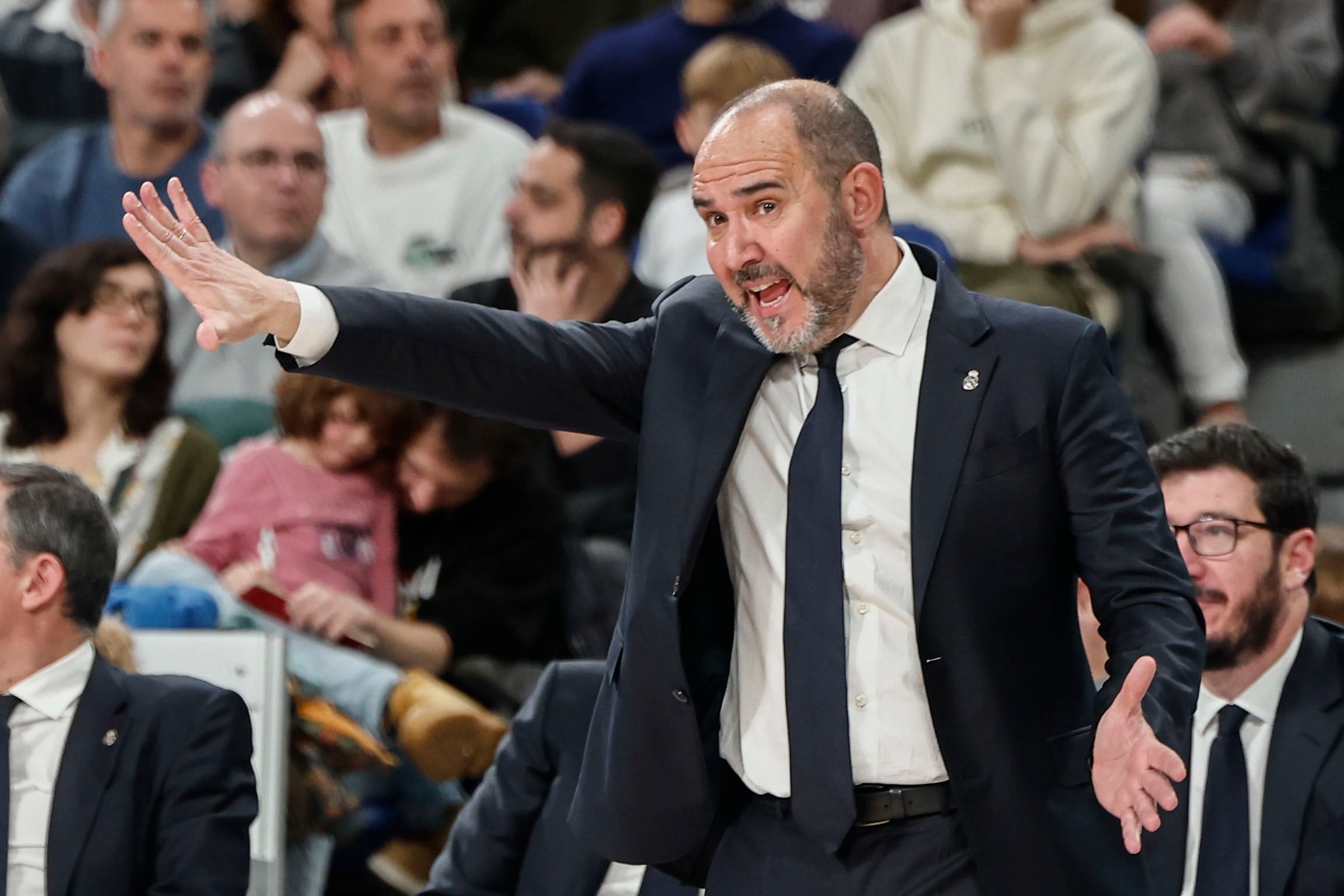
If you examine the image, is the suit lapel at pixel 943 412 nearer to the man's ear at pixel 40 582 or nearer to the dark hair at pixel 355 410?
the man's ear at pixel 40 582

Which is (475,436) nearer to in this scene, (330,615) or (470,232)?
(330,615)

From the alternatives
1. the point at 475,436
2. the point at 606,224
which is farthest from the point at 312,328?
the point at 606,224

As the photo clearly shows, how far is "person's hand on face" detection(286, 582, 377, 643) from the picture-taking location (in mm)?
4008

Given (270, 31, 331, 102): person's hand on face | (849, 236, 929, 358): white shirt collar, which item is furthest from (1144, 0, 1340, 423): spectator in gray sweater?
(849, 236, 929, 358): white shirt collar

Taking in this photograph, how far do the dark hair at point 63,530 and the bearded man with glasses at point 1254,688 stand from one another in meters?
1.67

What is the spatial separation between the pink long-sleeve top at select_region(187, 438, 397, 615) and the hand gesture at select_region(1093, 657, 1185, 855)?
2.42m

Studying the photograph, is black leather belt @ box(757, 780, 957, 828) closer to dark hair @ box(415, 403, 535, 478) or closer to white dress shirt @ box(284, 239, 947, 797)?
white dress shirt @ box(284, 239, 947, 797)

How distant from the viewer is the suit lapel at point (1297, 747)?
2842 millimetres

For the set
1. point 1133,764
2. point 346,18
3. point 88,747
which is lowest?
point 88,747

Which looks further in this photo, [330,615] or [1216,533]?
[330,615]

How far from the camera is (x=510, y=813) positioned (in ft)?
10.6

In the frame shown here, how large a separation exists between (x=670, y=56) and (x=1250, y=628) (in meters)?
3.72

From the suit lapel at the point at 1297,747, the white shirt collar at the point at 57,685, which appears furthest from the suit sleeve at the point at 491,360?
the suit lapel at the point at 1297,747

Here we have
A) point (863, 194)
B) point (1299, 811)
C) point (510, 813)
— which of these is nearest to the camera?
point (863, 194)
